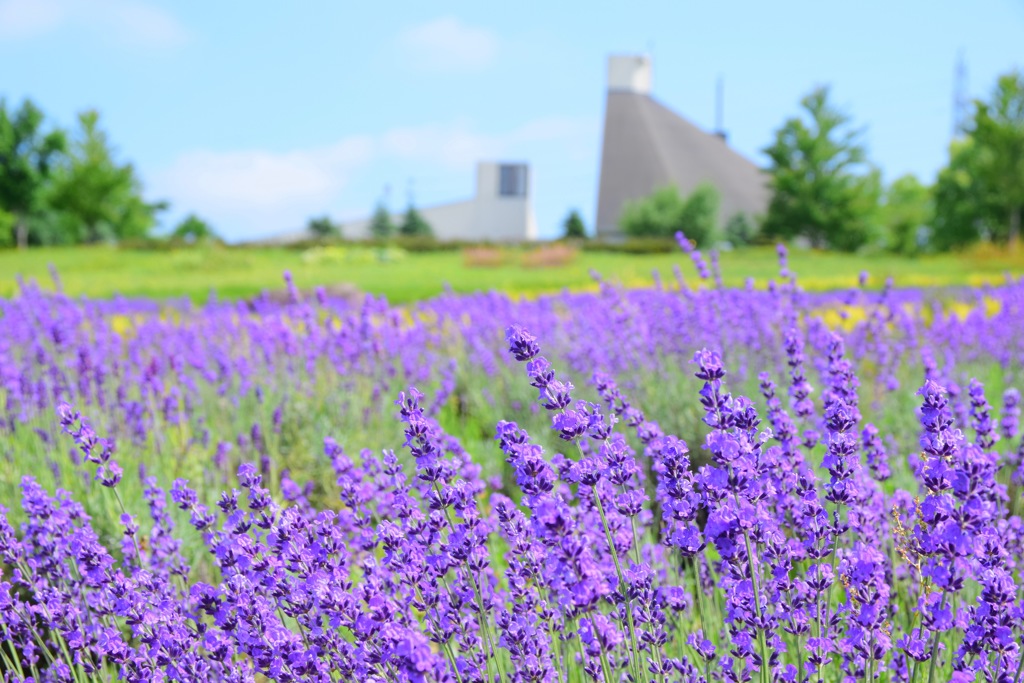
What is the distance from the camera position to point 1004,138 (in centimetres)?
2823

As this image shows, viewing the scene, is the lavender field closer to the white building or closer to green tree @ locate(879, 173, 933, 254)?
green tree @ locate(879, 173, 933, 254)

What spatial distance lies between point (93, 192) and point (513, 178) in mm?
22705

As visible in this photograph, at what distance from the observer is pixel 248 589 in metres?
1.77

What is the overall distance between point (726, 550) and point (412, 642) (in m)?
0.53

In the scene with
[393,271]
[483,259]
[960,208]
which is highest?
[960,208]

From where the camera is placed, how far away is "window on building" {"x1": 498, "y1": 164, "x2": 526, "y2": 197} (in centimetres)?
5031

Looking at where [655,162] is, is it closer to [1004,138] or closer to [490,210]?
[490,210]

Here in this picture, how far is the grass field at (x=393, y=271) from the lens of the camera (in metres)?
14.4

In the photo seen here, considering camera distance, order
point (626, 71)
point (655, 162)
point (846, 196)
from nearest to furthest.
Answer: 1. point (846, 196)
2. point (655, 162)
3. point (626, 71)

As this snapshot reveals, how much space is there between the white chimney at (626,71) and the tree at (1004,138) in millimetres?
19420

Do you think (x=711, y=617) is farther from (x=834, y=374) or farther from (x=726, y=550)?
(x=726, y=550)

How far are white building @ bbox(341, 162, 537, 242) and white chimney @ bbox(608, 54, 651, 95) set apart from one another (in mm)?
7509

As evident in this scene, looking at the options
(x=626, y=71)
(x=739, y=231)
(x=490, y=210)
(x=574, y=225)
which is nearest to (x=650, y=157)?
(x=574, y=225)

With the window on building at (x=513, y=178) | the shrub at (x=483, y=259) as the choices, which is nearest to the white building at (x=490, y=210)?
the window on building at (x=513, y=178)
